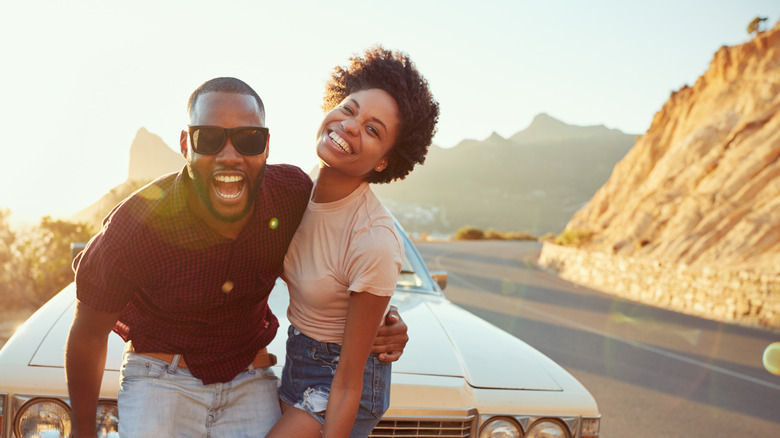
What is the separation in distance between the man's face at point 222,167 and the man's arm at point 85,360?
43cm

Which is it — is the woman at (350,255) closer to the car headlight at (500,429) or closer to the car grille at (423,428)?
the car grille at (423,428)

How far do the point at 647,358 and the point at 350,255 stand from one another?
6679mm

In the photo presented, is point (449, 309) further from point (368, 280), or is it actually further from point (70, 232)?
point (70, 232)

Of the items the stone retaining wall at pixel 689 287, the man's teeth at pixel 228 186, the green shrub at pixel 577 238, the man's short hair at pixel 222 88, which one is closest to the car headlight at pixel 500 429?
the man's teeth at pixel 228 186

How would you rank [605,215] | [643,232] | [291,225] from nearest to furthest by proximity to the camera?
[291,225], [643,232], [605,215]

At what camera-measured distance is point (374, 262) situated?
173 cm

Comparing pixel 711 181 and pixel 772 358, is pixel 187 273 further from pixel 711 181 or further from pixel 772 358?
pixel 711 181

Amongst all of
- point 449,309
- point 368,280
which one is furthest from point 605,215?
point 368,280

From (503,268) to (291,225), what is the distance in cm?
1783

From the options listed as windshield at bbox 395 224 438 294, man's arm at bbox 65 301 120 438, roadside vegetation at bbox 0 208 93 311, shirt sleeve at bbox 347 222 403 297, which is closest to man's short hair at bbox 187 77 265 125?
shirt sleeve at bbox 347 222 403 297

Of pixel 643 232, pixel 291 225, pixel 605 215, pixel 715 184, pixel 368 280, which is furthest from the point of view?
pixel 605 215

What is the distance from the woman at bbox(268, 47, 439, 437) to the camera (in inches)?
68.8

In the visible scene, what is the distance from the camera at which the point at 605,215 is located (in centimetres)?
2678

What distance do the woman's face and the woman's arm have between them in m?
0.46
